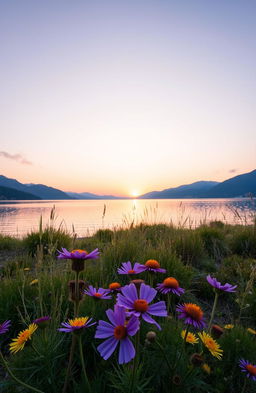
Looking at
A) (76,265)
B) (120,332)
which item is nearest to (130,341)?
(120,332)

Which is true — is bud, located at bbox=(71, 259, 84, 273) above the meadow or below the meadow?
above

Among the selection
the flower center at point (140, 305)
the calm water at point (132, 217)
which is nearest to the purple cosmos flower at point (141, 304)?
the flower center at point (140, 305)

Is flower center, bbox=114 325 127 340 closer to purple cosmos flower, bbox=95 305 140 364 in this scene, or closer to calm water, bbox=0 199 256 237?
purple cosmos flower, bbox=95 305 140 364

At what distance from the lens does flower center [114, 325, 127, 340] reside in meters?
0.81

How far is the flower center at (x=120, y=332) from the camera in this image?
0.81 metres

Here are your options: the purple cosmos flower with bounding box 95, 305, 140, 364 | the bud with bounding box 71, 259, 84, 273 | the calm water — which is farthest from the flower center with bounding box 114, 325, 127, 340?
the calm water

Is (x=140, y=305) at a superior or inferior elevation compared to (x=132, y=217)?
superior

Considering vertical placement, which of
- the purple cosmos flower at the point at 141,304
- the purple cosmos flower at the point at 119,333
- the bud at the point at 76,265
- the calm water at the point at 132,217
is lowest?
the calm water at the point at 132,217

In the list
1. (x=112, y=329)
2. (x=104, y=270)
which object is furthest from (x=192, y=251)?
(x=112, y=329)

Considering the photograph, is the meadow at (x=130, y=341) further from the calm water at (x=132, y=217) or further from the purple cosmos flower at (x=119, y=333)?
the calm water at (x=132, y=217)

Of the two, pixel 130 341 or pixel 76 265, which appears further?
pixel 76 265

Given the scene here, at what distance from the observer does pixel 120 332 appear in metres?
0.82

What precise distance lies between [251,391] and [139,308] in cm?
154

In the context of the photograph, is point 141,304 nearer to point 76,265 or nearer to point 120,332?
point 120,332
